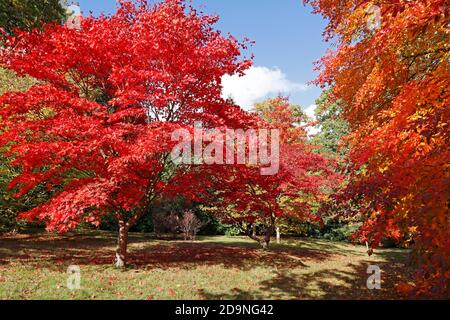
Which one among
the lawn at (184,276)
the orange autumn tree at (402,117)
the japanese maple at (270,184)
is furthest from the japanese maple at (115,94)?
the orange autumn tree at (402,117)

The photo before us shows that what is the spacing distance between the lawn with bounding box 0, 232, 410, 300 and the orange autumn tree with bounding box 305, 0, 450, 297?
2.52 meters

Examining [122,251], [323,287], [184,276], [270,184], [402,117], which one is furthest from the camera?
[270,184]

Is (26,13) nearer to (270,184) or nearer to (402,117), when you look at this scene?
(270,184)

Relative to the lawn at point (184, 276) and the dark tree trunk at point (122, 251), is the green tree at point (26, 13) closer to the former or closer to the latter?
the dark tree trunk at point (122, 251)

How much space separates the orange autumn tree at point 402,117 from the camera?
440 centimetres

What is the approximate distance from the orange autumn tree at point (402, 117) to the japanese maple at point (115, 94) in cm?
354

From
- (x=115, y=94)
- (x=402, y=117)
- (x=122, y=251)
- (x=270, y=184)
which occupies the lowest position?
(x=122, y=251)

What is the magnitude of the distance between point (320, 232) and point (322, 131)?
10542 mm

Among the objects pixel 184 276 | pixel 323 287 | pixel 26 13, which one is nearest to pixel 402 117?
pixel 323 287

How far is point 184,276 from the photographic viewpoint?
29.9ft

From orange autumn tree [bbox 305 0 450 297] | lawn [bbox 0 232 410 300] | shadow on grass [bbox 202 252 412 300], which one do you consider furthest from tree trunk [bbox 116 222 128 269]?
orange autumn tree [bbox 305 0 450 297]

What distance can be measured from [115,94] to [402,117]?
7.24m

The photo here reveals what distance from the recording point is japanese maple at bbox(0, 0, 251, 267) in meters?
8.20

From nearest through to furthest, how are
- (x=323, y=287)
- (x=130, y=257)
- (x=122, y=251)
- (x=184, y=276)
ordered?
1. (x=323, y=287)
2. (x=184, y=276)
3. (x=122, y=251)
4. (x=130, y=257)
